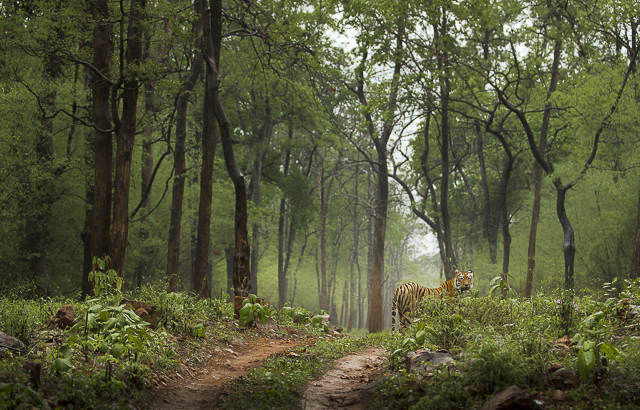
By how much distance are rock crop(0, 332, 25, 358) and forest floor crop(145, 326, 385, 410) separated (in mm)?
1424

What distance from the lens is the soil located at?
542cm

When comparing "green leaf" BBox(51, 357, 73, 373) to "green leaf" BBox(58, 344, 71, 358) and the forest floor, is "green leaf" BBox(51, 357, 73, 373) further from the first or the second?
the forest floor

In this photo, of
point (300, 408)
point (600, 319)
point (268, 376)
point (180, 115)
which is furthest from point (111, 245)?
point (600, 319)

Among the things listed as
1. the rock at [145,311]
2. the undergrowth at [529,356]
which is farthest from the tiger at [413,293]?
the rock at [145,311]

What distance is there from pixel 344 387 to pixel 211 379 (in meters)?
1.68

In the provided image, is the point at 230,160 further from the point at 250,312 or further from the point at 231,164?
the point at 250,312

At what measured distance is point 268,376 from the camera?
241 inches

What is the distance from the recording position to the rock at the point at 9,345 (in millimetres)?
5057

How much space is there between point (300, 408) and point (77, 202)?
15.1 meters

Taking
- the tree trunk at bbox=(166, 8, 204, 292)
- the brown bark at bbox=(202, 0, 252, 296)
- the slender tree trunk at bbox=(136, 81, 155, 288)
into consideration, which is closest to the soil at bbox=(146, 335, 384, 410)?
the brown bark at bbox=(202, 0, 252, 296)

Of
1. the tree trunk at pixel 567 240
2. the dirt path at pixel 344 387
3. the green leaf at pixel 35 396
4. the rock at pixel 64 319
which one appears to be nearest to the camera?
the green leaf at pixel 35 396

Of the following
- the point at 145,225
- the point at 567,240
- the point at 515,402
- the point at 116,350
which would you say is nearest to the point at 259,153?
the point at 145,225

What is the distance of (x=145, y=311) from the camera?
7.16 meters

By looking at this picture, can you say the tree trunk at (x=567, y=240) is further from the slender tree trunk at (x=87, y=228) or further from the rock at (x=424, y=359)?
the slender tree trunk at (x=87, y=228)
